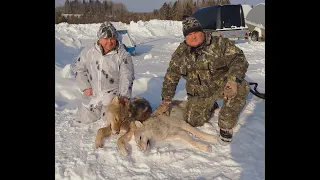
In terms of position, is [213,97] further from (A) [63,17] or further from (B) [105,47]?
(A) [63,17]

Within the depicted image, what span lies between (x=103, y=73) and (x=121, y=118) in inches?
30.7

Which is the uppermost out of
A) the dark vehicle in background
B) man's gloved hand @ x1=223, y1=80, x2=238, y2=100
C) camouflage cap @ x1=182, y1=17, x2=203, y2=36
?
Result: the dark vehicle in background

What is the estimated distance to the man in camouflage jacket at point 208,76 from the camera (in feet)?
10.6

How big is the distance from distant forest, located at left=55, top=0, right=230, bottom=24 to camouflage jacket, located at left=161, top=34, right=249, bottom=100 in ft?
71.5

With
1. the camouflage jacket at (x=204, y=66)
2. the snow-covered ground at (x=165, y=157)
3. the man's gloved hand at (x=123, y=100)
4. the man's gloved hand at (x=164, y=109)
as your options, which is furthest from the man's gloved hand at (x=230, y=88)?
the man's gloved hand at (x=123, y=100)

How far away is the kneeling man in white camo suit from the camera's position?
374cm

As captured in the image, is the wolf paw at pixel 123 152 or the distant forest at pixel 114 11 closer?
the wolf paw at pixel 123 152

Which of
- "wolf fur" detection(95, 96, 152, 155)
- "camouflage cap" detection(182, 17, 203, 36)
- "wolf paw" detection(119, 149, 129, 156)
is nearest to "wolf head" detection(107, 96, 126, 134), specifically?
"wolf fur" detection(95, 96, 152, 155)

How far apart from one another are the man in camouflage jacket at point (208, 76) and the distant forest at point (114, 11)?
71.6 feet

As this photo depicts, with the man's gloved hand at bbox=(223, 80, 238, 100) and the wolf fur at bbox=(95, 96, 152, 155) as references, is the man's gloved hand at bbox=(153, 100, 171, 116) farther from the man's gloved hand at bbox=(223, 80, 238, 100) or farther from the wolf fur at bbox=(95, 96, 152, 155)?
the man's gloved hand at bbox=(223, 80, 238, 100)

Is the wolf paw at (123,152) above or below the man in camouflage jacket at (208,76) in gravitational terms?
below

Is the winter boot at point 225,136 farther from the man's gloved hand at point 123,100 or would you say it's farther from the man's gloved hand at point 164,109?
the man's gloved hand at point 123,100
